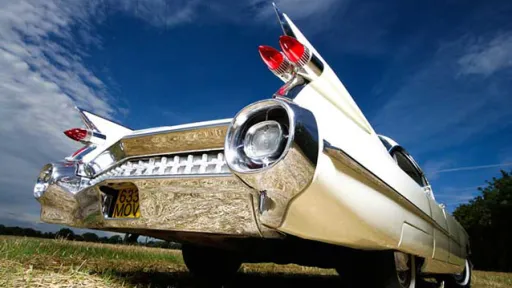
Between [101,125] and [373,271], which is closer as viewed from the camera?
[373,271]

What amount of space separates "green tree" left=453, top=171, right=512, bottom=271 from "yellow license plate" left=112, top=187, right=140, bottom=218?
Answer: 19.5 meters

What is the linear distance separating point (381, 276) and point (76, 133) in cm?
224

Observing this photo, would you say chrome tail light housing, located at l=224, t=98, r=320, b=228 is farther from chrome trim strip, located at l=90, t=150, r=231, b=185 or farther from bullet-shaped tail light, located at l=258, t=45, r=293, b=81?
chrome trim strip, located at l=90, t=150, r=231, b=185

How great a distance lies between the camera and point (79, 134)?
2.75m

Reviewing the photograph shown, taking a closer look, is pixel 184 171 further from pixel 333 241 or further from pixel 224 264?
pixel 224 264

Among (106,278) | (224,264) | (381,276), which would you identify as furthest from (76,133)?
(381,276)

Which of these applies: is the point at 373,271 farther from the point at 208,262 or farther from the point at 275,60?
the point at 208,262

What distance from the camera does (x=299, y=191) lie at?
4.95 feet

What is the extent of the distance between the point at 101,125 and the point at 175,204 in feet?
3.98

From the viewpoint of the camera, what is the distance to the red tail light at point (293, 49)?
1713 millimetres

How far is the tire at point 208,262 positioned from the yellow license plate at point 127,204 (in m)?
1.04

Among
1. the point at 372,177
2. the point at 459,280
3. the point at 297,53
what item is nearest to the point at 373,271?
the point at 372,177

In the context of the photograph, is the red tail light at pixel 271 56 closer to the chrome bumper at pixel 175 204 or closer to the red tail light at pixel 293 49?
the red tail light at pixel 293 49

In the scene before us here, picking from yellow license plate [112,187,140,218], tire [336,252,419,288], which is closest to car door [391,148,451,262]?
tire [336,252,419,288]
